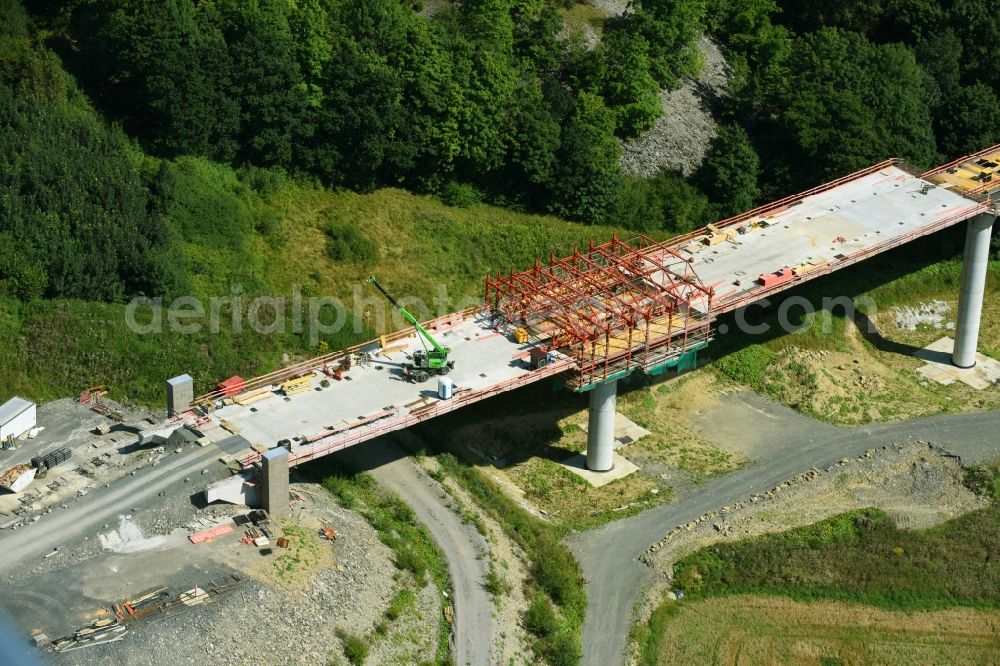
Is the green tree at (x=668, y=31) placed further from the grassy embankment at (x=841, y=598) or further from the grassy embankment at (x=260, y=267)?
the grassy embankment at (x=841, y=598)

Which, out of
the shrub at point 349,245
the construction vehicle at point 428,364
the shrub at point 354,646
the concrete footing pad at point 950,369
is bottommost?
the concrete footing pad at point 950,369

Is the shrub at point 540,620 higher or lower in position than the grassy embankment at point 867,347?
lower

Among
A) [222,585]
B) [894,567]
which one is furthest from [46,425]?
[894,567]

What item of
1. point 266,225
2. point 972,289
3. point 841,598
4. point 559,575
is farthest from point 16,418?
point 972,289

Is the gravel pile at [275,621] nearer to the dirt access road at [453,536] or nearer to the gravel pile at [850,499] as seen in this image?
the dirt access road at [453,536]

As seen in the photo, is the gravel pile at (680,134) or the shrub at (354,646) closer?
the shrub at (354,646)

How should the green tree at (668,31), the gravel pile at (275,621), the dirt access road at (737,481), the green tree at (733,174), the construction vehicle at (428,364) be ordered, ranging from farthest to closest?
the green tree at (668,31) → the green tree at (733,174) → the construction vehicle at (428,364) → the dirt access road at (737,481) → the gravel pile at (275,621)

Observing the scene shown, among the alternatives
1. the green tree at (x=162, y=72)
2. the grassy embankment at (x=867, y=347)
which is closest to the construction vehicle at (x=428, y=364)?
the green tree at (x=162, y=72)

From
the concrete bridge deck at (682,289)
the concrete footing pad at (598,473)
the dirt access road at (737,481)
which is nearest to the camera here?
the dirt access road at (737,481)
